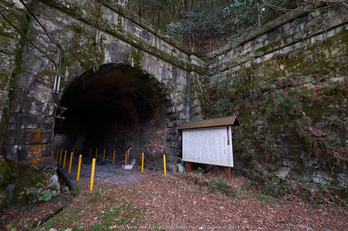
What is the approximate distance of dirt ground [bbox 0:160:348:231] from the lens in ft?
8.58

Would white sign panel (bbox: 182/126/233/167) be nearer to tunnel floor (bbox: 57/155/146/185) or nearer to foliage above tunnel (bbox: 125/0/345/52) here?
tunnel floor (bbox: 57/155/146/185)

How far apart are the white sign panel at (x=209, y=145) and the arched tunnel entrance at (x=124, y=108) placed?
4.22 feet

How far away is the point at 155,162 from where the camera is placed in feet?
21.9

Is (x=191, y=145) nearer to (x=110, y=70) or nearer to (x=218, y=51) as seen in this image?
(x=110, y=70)

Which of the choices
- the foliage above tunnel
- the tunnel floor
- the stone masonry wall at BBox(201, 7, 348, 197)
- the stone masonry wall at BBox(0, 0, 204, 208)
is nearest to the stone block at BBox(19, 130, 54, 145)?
the stone masonry wall at BBox(0, 0, 204, 208)

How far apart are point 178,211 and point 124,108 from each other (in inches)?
246

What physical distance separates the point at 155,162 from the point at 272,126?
4409mm

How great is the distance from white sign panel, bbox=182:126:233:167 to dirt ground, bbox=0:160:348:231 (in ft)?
2.13

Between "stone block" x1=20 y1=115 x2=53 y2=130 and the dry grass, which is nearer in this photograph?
the dry grass

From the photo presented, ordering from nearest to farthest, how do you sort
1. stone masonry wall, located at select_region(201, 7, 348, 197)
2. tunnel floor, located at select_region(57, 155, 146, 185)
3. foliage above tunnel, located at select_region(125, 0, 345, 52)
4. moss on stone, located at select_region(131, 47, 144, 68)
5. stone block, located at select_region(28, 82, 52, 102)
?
stone block, located at select_region(28, 82, 52, 102) → stone masonry wall, located at select_region(201, 7, 348, 197) → tunnel floor, located at select_region(57, 155, 146, 185) → moss on stone, located at select_region(131, 47, 144, 68) → foliage above tunnel, located at select_region(125, 0, 345, 52)

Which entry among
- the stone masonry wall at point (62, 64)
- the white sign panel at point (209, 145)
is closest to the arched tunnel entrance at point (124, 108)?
the stone masonry wall at point (62, 64)

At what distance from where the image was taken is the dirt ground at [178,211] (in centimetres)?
261

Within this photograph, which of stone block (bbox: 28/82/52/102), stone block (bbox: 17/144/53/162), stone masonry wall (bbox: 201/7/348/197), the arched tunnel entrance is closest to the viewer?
stone block (bbox: 17/144/53/162)

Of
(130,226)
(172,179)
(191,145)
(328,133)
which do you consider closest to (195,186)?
(172,179)
